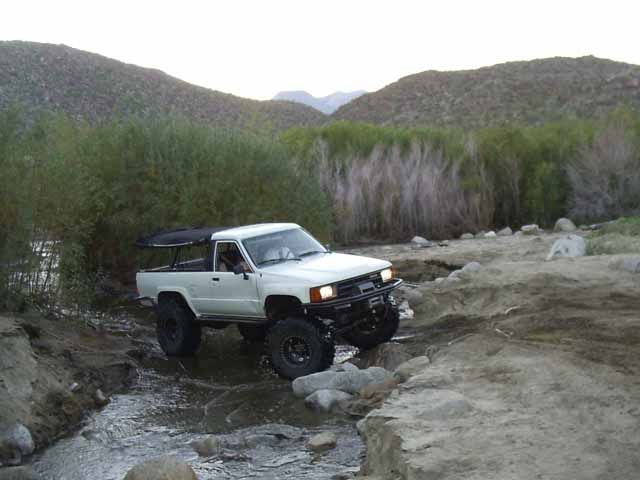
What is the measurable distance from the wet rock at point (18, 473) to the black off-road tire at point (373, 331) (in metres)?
4.88

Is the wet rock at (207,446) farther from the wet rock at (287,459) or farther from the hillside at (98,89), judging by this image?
the hillside at (98,89)

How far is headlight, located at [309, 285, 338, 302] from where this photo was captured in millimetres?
10109

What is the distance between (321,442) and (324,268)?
2763 millimetres

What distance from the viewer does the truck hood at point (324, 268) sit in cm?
1023

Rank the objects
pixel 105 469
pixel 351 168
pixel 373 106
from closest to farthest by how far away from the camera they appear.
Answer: pixel 105 469 → pixel 351 168 → pixel 373 106

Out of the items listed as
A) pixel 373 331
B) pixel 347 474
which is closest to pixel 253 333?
pixel 373 331

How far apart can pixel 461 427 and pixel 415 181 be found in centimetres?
1951

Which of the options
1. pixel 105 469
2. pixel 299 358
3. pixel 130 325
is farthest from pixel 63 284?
pixel 105 469

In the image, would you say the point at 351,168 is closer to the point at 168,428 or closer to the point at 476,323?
the point at 476,323

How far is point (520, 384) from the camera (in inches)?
344

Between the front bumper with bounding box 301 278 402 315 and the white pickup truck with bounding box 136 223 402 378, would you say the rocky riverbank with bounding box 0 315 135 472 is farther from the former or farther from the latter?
the front bumper with bounding box 301 278 402 315

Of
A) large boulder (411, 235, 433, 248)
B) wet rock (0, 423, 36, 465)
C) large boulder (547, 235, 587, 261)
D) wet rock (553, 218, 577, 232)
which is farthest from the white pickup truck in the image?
wet rock (553, 218, 577, 232)

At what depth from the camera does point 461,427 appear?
7.54 meters

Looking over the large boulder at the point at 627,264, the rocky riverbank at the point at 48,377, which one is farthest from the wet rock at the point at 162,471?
the large boulder at the point at 627,264
